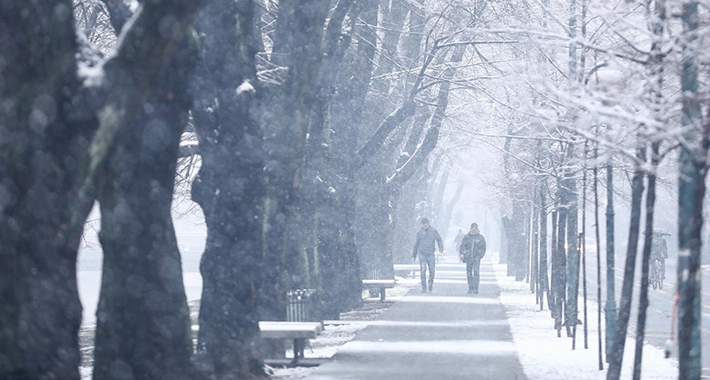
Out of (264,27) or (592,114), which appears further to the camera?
(264,27)

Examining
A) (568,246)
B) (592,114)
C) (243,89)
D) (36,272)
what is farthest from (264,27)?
(36,272)

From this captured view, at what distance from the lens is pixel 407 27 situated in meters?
27.9

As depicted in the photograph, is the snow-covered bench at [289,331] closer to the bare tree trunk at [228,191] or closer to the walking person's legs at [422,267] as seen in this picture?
the bare tree trunk at [228,191]

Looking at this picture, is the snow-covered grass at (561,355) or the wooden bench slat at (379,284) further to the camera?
the wooden bench slat at (379,284)

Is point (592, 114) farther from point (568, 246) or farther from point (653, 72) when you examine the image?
point (568, 246)

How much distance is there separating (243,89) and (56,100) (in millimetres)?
5553

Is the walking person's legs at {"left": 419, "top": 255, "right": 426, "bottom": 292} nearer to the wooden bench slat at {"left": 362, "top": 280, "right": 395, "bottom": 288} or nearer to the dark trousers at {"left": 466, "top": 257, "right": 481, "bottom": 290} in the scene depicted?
the dark trousers at {"left": 466, "top": 257, "right": 481, "bottom": 290}

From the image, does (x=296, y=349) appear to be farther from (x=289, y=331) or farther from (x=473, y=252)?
(x=473, y=252)

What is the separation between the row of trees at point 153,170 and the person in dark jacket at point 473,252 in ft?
30.3

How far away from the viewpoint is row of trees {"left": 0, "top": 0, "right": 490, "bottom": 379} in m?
6.88

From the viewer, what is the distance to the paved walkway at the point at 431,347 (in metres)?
12.9

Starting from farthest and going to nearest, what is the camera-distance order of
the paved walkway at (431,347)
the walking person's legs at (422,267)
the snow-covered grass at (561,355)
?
1. the walking person's legs at (422,267)
2. the snow-covered grass at (561,355)
3. the paved walkway at (431,347)

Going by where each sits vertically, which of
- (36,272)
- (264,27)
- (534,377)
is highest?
(264,27)

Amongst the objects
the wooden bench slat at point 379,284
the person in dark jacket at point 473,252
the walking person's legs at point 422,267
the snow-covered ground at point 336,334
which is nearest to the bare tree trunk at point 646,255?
the snow-covered ground at point 336,334
